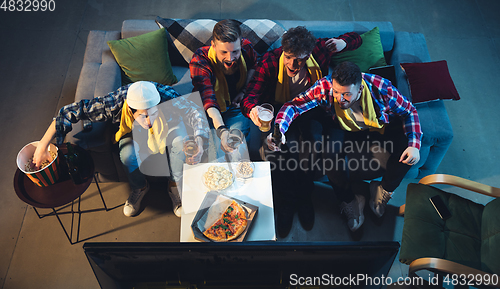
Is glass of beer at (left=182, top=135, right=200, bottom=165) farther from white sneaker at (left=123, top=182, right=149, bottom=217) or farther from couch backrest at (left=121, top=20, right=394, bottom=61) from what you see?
couch backrest at (left=121, top=20, right=394, bottom=61)

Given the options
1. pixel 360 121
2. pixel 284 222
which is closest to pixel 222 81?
pixel 360 121

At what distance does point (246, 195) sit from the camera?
5.82 feet

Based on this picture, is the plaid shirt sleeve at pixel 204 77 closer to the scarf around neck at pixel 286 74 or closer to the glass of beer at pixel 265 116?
the glass of beer at pixel 265 116

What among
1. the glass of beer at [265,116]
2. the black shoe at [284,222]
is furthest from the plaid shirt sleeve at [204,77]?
the black shoe at [284,222]

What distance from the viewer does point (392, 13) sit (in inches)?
139

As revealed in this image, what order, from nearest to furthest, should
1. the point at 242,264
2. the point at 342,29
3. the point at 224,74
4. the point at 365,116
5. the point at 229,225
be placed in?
1. the point at 242,264
2. the point at 229,225
3. the point at 365,116
4. the point at 224,74
5. the point at 342,29

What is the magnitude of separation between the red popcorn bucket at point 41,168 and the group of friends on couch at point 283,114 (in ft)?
0.17

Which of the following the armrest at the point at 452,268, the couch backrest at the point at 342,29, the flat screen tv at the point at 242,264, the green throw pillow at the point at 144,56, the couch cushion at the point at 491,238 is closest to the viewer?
the flat screen tv at the point at 242,264

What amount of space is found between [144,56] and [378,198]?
6.52 ft

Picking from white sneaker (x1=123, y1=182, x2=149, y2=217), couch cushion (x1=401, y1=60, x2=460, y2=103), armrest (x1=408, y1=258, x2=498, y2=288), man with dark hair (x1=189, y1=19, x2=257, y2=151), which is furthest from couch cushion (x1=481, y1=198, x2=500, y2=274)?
white sneaker (x1=123, y1=182, x2=149, y2=217)

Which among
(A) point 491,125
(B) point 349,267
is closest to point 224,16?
(A) point 491,125

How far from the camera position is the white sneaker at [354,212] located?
2.16 metres

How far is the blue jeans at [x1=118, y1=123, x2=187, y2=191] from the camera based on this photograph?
1.97m

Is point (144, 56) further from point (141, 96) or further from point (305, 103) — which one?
point (305, 103)
